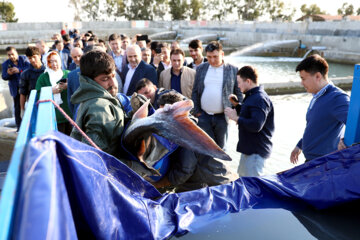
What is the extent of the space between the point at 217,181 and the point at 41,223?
175 cm

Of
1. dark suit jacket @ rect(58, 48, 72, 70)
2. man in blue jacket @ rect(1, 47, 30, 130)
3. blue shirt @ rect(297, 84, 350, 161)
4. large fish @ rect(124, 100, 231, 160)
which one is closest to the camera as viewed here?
large fish @ rect(124, 100, 231, 160)

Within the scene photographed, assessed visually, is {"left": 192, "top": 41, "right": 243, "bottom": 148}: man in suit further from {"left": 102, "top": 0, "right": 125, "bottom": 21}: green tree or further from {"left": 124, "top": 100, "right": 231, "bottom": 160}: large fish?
{"left": 102, "top": 0, "right": 125, "bottom": 21}: green tree

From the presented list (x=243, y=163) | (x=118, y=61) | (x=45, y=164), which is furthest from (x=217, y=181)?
(x=118, y=61)

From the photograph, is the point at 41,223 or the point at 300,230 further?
the point at 300,230

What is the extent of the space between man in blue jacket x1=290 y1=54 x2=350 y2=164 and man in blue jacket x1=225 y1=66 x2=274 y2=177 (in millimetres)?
493

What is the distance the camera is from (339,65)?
61.2 ft

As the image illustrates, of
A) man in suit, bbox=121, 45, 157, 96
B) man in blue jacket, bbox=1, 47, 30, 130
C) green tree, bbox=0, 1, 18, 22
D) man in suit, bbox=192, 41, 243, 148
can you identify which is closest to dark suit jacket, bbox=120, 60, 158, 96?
man in suit, bbox=121, 45, 157, 96

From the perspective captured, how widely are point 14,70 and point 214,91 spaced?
3.90 m

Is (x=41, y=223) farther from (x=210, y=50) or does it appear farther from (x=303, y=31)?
(x=303, y=31)

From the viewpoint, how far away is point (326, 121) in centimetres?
254

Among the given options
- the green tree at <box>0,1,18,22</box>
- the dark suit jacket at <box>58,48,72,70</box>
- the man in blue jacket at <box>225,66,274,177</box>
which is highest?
the green tree at <box>0,1,18,22</box>

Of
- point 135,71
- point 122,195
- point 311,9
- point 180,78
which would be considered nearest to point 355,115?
point 122,195

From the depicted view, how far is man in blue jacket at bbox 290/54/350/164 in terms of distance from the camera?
8.11 feet

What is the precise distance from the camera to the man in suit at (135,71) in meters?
4.11
